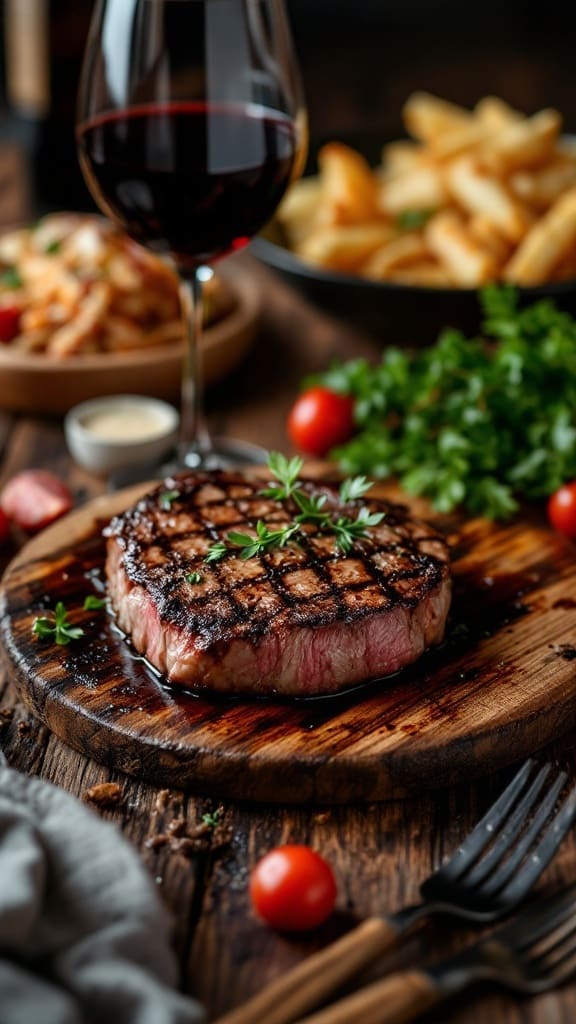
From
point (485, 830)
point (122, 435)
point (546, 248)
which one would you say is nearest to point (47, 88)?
point (122, 435)

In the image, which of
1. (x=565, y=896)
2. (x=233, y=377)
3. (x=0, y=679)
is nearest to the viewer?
(x=565, y=896)

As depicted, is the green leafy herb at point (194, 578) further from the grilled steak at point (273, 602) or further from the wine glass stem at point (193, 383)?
the wine glass stem at point (193, 383)


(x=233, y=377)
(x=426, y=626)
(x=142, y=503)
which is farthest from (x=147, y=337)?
(x=426, y=626)

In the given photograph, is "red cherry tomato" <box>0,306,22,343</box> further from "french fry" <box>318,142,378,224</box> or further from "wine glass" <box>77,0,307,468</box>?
"french fry" <box>318,142,378,224</box>

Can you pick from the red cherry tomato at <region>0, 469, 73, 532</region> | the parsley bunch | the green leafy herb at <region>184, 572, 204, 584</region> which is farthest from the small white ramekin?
the green leafy herb at <region>184, 572, 204, 584</region>

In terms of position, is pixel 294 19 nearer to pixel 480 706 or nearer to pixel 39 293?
pixel 39 293

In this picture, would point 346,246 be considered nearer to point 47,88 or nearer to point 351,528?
point 351,528
